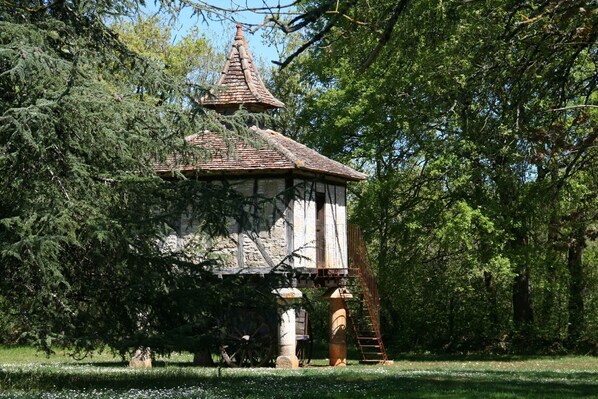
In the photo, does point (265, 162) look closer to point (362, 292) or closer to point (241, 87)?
point (241, 87)

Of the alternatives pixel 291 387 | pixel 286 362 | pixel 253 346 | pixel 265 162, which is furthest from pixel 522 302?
pixel 291 387

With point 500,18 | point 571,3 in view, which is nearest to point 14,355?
point 500,18

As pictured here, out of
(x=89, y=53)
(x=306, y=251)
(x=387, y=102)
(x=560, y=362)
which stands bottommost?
(x=560, y=362)

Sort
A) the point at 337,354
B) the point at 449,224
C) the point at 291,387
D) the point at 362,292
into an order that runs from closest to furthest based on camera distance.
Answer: the point at 291,387, the point at 337,354, the point at 362,292, the point at 449,224

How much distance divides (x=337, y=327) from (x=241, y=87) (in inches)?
292

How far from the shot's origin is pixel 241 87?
87.8 ft

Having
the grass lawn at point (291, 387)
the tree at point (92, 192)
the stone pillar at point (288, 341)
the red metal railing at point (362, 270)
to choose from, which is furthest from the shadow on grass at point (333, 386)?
the red metal railing at point (362, 270)

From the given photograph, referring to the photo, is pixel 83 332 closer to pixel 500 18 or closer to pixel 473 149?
pixel 500 18

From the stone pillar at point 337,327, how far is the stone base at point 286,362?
223cm

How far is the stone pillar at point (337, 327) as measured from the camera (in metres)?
26.7

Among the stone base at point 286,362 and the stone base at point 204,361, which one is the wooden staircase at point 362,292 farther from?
the stone base at point 204,361

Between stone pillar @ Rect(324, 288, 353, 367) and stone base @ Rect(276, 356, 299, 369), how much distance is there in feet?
7.32

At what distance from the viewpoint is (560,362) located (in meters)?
27.7

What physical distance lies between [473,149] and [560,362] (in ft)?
22.3
